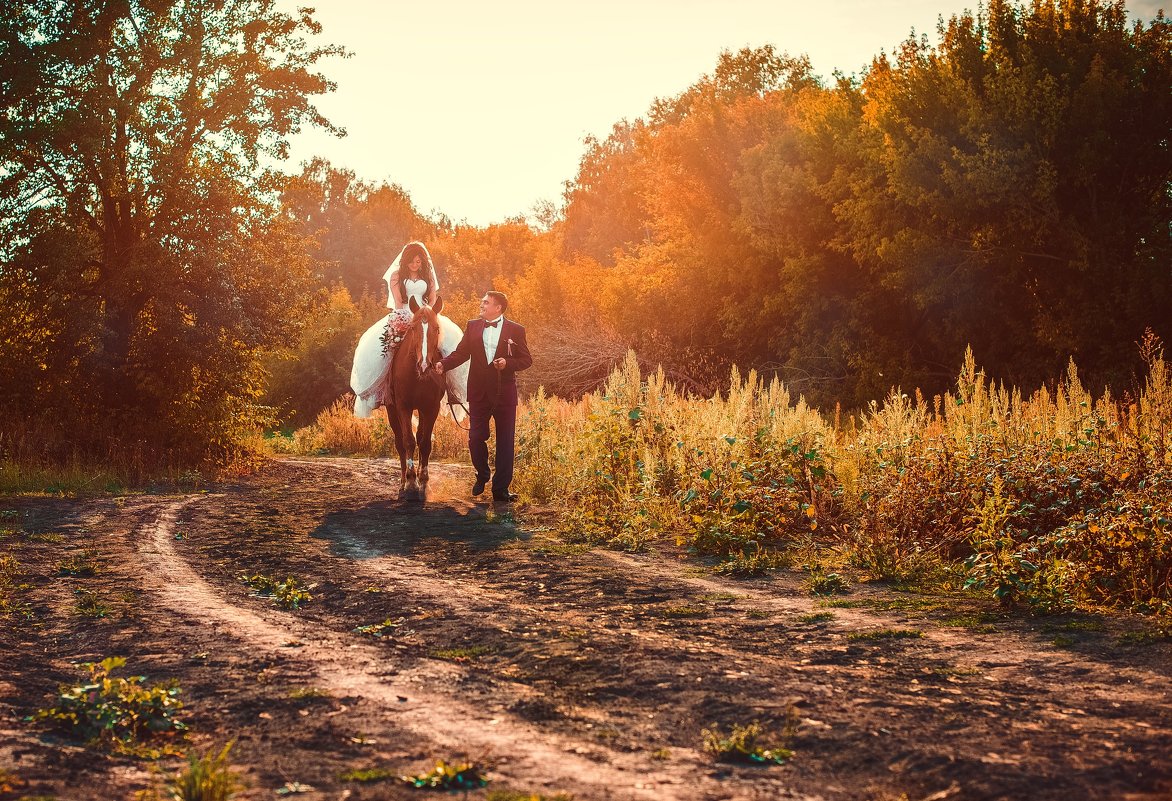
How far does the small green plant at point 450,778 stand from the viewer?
3.73 metres

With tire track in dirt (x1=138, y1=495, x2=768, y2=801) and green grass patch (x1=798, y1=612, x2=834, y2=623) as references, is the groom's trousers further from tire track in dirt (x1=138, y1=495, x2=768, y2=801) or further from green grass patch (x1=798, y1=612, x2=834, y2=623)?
green grass patch (x1=798, y1=612, x2=834, y2=623)

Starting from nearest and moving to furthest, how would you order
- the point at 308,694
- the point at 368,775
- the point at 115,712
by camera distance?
the point at 368,775, the point at 115,712, the point at 308,694

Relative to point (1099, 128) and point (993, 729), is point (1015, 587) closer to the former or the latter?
point (993, 729)

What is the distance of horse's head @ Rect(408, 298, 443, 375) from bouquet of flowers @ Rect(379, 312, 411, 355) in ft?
0.70

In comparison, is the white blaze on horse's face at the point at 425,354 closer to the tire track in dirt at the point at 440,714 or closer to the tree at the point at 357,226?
the tire track in dirt at the point at 440,714

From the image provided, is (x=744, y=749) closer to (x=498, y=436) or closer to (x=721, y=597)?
(x=721, y=597)

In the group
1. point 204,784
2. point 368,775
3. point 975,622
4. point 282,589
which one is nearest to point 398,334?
point 282,589

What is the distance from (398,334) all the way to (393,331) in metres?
0.07

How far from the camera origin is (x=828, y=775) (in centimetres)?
384

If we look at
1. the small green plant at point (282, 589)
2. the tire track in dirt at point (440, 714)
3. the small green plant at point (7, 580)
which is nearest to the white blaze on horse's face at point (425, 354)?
the small green plant at point (282, 589)

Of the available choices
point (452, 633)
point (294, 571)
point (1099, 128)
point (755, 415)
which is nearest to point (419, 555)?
point (294, 571)

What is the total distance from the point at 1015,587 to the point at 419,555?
4862 millimetres

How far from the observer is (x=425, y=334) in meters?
12.4

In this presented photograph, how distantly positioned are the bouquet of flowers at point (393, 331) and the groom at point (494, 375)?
679 millimetres
